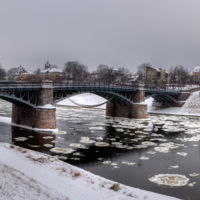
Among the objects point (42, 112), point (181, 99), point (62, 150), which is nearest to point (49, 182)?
point (62, 150)

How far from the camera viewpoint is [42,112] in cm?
3419

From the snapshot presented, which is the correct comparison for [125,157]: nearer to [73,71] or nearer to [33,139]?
[33,139]

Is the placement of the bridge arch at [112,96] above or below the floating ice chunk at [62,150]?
above

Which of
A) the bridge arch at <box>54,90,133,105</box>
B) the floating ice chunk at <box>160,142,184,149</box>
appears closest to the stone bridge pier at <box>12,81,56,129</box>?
the bridge arch at <box>54,90,133,105</box>

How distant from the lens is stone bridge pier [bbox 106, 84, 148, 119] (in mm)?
50594

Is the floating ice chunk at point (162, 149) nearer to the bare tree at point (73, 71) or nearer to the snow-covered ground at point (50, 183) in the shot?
the snow-covered ground at point (50, 183)

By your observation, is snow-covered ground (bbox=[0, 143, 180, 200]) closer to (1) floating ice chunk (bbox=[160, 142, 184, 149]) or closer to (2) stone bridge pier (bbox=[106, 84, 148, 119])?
(1) floating ice chunk (bbox=[160, 142, 184, 149])

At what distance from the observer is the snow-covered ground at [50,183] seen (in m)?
10.7

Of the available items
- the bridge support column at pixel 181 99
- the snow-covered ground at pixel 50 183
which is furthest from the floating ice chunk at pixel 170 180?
the bridge support column at pixel 181 99

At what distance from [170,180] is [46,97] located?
21888 mm

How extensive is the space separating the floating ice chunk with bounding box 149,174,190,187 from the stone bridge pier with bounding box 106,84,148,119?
32353mm

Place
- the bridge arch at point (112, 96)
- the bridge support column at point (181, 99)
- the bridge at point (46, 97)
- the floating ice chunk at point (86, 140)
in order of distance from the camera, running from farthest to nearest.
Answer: the bridge support column at point (181, 99) < the bridge arch at point (112, 96) < the bridge at point (46, 97) < the floating ice chunk at point (86, 140)

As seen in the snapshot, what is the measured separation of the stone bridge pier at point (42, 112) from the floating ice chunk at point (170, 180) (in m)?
19.3

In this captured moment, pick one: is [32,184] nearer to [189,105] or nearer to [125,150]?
[125,150]
